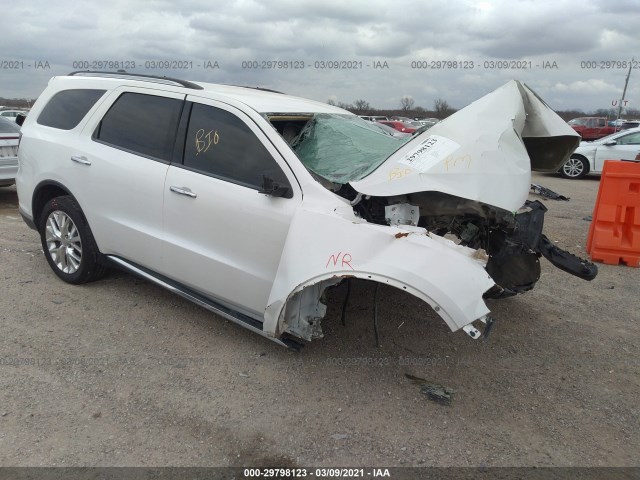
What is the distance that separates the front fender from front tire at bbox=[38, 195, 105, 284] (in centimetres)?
208

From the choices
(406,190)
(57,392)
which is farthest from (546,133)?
(57,392)

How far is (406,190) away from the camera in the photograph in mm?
2961

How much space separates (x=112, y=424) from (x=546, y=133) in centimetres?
354

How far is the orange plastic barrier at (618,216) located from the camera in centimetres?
607

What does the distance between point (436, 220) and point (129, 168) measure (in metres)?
2.35

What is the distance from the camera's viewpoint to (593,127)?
926 inches

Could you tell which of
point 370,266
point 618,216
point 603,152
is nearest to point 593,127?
point 603,152

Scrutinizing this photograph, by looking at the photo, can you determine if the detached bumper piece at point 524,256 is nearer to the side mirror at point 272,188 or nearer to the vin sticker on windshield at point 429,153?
the vin sticker on windshield at point 429,153

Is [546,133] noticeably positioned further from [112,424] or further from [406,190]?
[112,424]

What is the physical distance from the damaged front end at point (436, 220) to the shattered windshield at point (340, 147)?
0.01 m

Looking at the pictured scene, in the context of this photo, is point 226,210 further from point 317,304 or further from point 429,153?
point 429,153

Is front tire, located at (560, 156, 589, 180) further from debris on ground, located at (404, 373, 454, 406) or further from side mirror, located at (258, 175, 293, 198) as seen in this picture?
side mirror, located at (258, 175, 293, 198)

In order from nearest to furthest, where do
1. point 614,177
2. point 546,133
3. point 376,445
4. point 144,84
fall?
point 376,445 → point 546,133 → point 144,84 → point 614,177

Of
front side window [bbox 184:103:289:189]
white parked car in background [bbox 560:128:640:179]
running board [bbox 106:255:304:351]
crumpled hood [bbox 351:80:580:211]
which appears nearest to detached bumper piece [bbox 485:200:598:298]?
crumpled hood [bbox 351:80:580:211]
